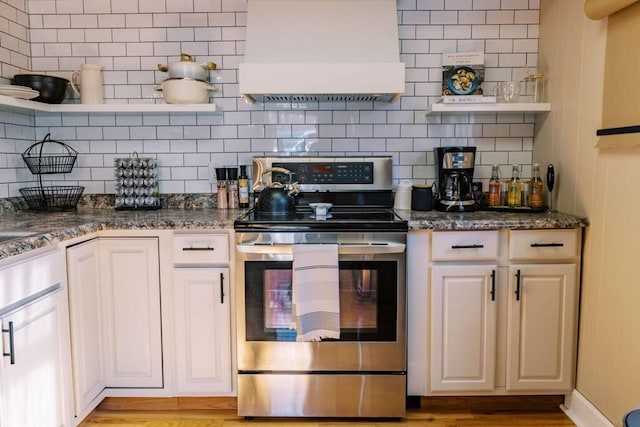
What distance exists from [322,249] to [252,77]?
2.93 ft

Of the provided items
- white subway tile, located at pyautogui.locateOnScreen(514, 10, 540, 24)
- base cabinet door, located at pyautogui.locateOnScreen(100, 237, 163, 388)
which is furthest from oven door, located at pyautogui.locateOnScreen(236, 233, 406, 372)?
white subway tile, located at pyautogui.locateOnScreen(514, 10, 540, 24)

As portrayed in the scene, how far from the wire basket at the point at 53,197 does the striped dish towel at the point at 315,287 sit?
144 cm

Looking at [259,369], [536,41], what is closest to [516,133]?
[536,41]

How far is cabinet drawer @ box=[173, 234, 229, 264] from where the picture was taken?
215 centimetres

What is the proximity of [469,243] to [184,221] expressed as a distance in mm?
1310

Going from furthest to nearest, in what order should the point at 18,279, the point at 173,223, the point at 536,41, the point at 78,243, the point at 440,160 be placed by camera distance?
1. the point at 536,41
2. the point at 440,160
3. the point at 173,223
4. the point at 78,243
5. the point at 18,279

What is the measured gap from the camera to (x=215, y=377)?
2221 millimetres

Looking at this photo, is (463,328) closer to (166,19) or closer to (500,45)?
(500,45)

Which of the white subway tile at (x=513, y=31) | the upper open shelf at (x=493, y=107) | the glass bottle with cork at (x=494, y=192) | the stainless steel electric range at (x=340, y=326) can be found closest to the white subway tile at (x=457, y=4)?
the white subway tile at (x=513, y=31)

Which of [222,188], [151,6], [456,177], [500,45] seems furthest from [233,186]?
[500,45]

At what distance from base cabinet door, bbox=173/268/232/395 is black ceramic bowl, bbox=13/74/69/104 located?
1217mm

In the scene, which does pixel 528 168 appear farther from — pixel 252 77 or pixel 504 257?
pixel 252 77

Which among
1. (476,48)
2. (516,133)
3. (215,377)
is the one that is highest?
(476,48)

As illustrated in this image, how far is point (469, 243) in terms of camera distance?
7.04 feet
